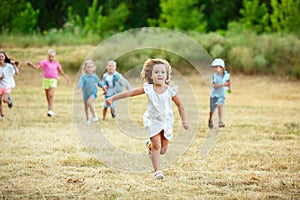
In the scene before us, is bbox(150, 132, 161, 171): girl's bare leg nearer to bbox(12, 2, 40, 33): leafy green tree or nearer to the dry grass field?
the dry grass field

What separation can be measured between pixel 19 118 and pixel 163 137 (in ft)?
21.6

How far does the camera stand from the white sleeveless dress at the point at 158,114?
22.2 feet

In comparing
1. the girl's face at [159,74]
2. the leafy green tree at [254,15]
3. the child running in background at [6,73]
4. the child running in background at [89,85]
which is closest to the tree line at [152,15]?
the leafy green tree at [254,15]

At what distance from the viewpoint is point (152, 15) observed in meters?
44.6

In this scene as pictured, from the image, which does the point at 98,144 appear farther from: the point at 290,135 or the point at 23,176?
the point at 290,135

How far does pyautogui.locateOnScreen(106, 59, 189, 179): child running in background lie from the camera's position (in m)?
6.74

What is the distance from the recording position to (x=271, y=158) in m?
8.11

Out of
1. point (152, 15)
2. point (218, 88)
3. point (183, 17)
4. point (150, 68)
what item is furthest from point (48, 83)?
point (152, 15)

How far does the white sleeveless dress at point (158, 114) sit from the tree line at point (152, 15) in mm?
25154

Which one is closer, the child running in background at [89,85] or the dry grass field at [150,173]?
the dry grass field at [150,173]

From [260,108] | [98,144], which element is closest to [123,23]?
[260,108]

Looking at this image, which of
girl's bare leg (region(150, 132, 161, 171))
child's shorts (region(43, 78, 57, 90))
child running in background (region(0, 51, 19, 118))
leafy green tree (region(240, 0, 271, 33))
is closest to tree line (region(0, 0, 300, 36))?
leafy green tree (region(240, 0, 271, 33))

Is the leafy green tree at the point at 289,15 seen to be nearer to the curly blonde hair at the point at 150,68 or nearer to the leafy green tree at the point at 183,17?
the leafy green tree at the point at 183,17

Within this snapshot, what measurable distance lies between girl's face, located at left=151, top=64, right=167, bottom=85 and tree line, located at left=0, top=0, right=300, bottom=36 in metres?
25.1
